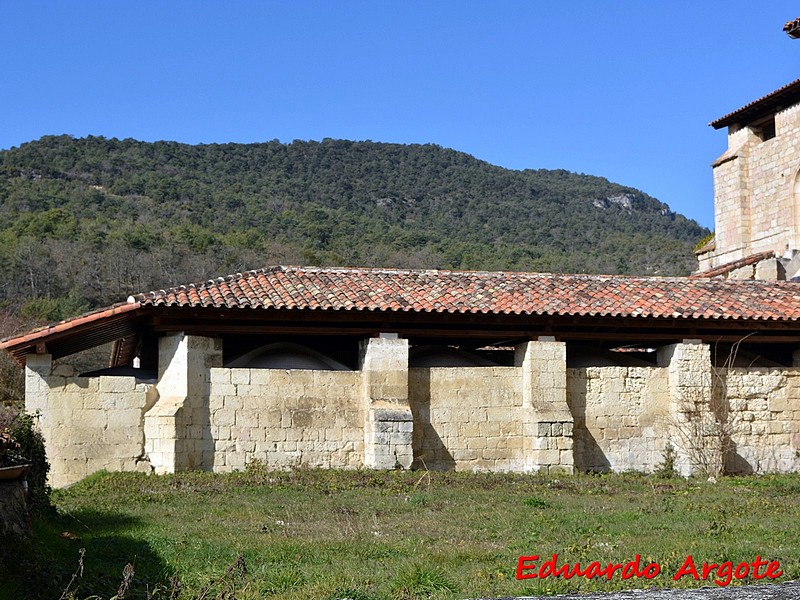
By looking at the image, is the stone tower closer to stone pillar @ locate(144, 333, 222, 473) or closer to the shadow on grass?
stone pillar @ locate(144, 333, 222, 473)

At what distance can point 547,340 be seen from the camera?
59.7ft

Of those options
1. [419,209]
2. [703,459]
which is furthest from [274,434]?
[419,209]

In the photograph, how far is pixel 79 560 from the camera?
301 inches

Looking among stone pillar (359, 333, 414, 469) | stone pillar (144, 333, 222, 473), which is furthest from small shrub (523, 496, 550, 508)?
stone pillar (144, 333, 222, 473)

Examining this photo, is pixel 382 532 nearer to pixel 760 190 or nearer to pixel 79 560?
pixel 79 560

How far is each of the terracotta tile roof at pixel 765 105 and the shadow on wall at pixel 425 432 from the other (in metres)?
13.8

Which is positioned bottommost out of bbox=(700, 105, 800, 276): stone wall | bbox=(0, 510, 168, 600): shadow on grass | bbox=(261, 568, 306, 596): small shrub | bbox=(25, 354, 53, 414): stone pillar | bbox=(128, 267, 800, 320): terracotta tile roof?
bbox=(261, 568, 306, 596): small shrub

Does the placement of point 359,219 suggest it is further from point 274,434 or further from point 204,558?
point 204,558

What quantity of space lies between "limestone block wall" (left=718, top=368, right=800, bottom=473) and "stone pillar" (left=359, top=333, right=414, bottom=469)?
20.8 feet

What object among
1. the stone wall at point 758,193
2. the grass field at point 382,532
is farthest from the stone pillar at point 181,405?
the stone wall at point 758,193

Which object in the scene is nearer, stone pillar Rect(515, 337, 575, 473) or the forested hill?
stone pillar Rect(515, 337, 575, 473)

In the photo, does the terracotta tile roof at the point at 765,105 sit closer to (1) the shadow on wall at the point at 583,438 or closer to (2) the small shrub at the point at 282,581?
(1) the shadow on wall at the point at 583,438

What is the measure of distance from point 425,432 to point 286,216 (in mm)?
44504

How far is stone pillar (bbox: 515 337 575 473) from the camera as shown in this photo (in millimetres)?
17484
